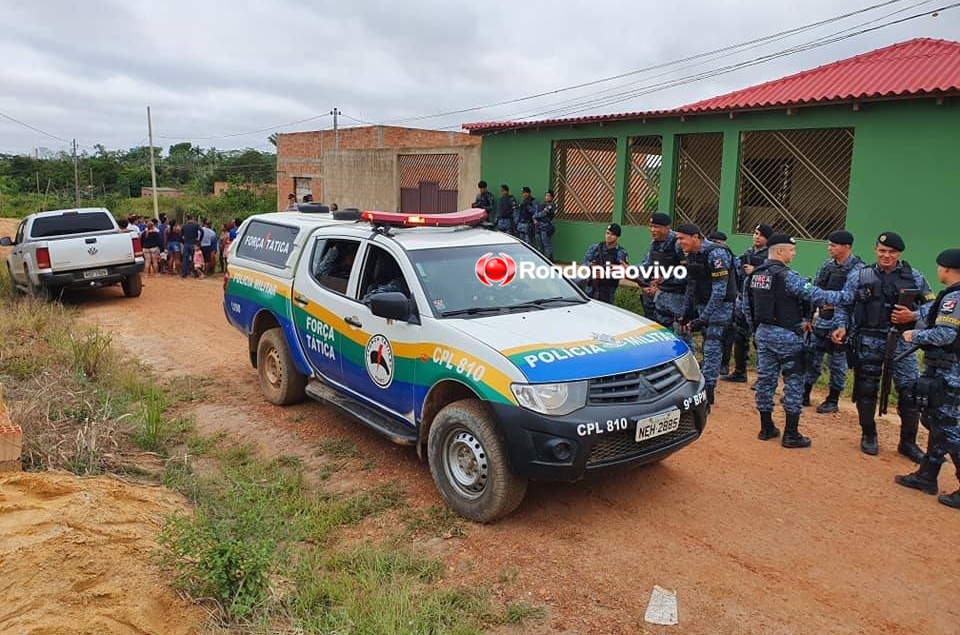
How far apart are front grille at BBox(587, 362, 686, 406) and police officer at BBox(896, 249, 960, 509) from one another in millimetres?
1819

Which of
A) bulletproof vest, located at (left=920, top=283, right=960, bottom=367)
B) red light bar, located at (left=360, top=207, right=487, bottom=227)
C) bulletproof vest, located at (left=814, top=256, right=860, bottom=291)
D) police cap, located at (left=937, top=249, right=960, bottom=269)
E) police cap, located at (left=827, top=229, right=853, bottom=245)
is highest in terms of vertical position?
red light bar, located at (left=360, top=207, right=487, bottom=227)

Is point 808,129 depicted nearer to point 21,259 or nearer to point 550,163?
point 550,163

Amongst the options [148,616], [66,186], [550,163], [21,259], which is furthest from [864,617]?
[66,186]

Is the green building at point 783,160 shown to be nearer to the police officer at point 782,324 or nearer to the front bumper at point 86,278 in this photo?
the police officer at point 782,324

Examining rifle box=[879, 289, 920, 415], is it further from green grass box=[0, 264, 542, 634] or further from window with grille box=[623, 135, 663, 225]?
window with grille box=[623, 135, 663, 225]

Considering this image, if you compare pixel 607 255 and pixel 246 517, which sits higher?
pixel 607 255

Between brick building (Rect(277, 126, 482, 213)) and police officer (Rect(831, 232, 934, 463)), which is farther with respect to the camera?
brick building (Rect(277, 126, 482, 213))

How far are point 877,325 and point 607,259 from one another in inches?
135

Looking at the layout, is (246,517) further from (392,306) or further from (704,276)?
(704,276)

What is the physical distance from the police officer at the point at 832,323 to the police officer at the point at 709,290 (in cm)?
79

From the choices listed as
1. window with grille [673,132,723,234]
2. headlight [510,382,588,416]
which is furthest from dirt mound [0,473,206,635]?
window with grille [673,132,723,234]

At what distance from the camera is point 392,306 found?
4.75 metres

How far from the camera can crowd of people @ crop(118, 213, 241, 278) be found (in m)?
16.4

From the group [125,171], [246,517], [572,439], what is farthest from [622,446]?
[125,171]
